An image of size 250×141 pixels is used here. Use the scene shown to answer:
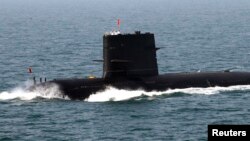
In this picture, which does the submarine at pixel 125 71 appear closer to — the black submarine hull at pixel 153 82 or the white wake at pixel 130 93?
the black submarine hull at pixel 153 82

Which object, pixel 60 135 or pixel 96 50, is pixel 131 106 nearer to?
pixel 60 135

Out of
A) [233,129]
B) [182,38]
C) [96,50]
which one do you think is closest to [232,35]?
[182,38]

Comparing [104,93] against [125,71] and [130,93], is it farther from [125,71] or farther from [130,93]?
[125,71]

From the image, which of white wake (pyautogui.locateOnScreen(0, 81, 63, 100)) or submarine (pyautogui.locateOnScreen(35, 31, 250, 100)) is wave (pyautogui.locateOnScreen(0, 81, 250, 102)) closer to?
white wake (pyautogui.locateOnScreen(0, 81, 63, 100))

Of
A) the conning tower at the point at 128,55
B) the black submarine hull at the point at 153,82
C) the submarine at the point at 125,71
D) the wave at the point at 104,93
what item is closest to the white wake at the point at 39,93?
the wave at the point at 104,93

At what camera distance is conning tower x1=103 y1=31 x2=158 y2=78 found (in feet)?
218

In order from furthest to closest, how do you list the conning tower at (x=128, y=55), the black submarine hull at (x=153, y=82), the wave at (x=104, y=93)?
the conning tower at (x=128, y=55) < the wave at (x=104, y=93) < the black submarine hull at (x=153, y=82)

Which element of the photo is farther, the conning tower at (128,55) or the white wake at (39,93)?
the conning tower at (128,55)

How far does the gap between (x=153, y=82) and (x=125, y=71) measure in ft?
9.10

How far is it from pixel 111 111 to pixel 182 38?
3141 inches

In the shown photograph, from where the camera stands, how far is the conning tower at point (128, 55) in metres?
66.5

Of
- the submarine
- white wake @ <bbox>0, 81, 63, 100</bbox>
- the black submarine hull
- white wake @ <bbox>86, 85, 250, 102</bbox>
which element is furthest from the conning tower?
white wake @ <bbox>0, 81, 63, 100</bbox>

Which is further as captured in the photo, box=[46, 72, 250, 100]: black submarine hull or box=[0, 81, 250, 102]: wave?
box=[0, 81, 250, 102]: wave

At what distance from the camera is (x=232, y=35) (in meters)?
143
